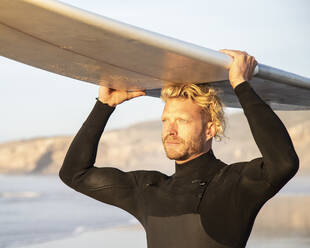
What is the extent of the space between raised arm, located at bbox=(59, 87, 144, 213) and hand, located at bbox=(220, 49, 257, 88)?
80 cm

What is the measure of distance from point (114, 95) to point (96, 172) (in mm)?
448

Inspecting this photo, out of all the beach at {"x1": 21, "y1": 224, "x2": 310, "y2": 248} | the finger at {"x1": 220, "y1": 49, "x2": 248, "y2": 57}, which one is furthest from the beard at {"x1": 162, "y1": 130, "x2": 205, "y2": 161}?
the beach at {"x1": 21, "y1": 224, "x2": 310, "y2": 248}

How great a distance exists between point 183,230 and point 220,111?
0.62 metres

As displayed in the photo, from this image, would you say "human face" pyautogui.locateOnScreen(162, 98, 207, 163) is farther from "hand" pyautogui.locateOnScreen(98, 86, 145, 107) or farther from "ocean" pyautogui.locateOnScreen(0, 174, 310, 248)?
"ocean" pyautogui.locateOnScreen(0, 174, 310, 248)

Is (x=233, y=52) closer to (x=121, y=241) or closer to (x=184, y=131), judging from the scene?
(x=184, y=131)

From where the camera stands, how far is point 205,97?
2.85 m

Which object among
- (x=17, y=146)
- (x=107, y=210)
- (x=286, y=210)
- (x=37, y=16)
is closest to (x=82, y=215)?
(x=107, y=210)

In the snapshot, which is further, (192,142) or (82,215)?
(82,215)

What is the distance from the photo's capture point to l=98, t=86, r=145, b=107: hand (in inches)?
126

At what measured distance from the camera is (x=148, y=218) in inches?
112

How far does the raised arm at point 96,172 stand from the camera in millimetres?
3008

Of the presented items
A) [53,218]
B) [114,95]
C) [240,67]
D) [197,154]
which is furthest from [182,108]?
[53,218]

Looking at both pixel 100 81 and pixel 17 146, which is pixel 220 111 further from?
pixel 17 146

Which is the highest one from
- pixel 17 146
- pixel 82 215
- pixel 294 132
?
pixel 82 215
